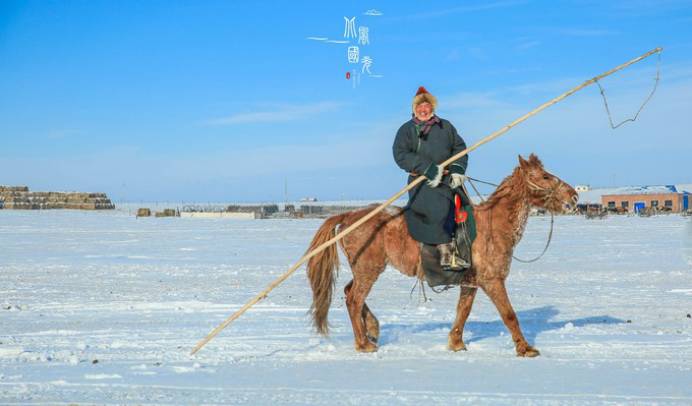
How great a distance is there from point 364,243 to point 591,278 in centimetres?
956

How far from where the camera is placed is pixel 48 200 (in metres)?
78.6

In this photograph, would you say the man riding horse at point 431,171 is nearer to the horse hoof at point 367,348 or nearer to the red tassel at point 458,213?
the red tassel at point 458,213

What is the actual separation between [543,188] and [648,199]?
8111cm

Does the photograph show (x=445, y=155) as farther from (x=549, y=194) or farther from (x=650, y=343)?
(x=650, y=343)

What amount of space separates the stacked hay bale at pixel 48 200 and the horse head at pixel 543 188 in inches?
2807

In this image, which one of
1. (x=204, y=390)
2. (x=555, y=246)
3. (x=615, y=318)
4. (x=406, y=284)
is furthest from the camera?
(x=555, y=246)

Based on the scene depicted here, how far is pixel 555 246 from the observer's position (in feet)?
85.1

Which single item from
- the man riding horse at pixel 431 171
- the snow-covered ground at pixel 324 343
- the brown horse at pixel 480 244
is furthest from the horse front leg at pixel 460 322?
the man riding horse at pixel 431 171

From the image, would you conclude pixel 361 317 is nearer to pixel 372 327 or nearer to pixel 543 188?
pixel 372 327

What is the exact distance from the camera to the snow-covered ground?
5.79 meters

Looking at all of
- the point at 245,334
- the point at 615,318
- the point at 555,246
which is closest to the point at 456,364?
the point at 245,334

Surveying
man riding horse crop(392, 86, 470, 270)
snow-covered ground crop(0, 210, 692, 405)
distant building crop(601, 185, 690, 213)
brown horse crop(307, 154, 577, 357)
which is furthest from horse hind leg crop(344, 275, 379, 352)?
distant building crop(601, 185, 690, 213)

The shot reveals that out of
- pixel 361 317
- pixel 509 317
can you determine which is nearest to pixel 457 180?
pixel 509 317

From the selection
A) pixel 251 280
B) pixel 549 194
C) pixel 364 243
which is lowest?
pixel 251 280
